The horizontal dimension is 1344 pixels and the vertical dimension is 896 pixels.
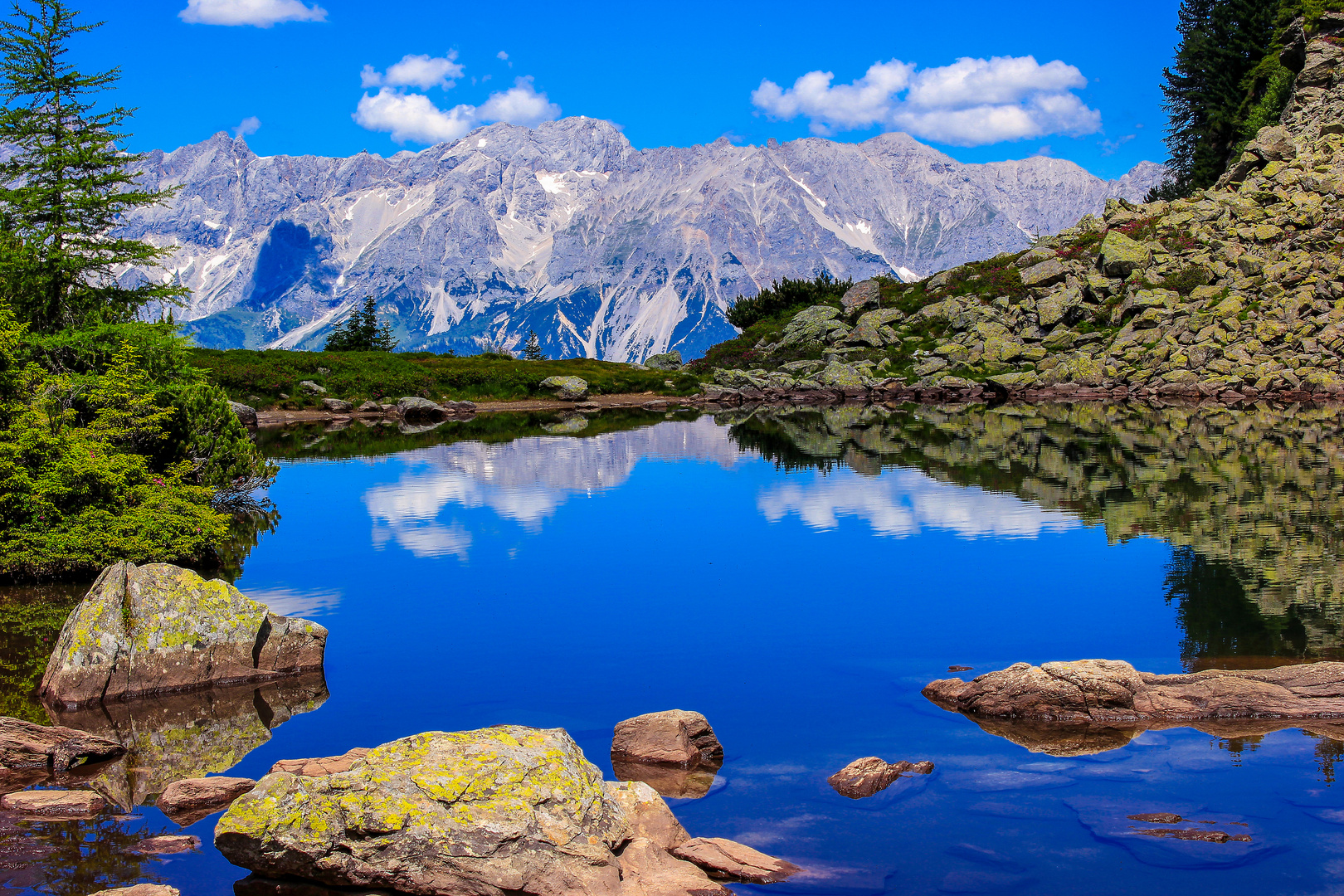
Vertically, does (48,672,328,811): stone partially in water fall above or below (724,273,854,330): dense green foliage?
below

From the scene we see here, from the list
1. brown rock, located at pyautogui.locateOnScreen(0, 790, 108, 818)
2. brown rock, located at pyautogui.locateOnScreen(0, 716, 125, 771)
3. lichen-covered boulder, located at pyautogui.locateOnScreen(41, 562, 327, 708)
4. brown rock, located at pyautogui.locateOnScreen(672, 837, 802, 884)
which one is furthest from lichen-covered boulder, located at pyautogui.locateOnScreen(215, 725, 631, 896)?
lichen-covered boulder, located at pyautogui.locateOnScreen(41, 562, 327, 708)

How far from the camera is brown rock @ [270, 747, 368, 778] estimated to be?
9.69 meters

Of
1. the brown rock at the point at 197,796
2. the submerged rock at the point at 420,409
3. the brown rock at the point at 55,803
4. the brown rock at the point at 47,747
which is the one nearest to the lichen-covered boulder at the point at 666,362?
the submerged rock at the point at 420,409

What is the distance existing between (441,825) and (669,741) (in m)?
3.37

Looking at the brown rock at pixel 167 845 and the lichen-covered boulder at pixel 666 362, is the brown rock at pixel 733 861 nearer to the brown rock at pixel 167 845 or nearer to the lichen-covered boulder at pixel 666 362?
the brown rock at pixel 167 845

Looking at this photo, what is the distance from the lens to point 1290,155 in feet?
257

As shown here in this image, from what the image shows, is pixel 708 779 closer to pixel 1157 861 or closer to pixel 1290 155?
pixel 1157 861

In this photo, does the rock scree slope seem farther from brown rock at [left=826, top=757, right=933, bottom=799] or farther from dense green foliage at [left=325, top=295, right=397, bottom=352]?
brown rock at [left=826, top=757, right=933, bottom=799]

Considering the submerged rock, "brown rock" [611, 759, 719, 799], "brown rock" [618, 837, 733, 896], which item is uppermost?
the submerged rock

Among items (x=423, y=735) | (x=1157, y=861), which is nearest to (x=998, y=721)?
(x=1157, y=861)

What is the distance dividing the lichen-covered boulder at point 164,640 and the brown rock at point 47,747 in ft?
6.88

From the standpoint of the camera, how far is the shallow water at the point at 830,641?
8.70 meters

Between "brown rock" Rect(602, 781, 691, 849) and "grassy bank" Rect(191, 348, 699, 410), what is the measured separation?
70.6 m

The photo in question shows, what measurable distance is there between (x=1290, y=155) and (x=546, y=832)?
306ft
